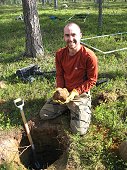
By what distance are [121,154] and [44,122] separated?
187 cm

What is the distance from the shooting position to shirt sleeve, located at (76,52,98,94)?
5.79 m

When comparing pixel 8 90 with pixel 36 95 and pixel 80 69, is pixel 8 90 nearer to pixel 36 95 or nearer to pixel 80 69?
pixel 36 95

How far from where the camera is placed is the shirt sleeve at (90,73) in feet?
19.0

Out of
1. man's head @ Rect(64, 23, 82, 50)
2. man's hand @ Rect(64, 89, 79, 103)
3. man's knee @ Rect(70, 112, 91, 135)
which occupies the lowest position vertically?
man's knee @ Rect(70, 112, 91, 135)

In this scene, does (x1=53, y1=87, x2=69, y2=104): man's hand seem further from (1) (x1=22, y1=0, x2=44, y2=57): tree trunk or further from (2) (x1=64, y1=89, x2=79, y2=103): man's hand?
(1) (x1=22, y1=0, x2=44, y2=57): tree trunk

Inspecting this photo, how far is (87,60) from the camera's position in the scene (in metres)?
5.84

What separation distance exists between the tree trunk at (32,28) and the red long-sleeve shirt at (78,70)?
12.8ft

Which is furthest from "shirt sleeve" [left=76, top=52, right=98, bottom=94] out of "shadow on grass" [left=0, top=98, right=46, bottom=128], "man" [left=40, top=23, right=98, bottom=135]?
"shadow on grass" [left=0, top=98, right=46, bottom=128]

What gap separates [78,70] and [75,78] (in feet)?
0.68

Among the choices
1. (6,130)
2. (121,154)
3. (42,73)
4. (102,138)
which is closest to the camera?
(121,154)

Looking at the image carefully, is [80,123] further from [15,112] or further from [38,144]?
[15,112]

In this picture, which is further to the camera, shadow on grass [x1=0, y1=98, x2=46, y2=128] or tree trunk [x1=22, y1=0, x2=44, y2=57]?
tree trunk [x1=22, y1=0, x2=44, y2=57]

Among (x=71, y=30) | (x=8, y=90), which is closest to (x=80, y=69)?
(x=71, y=30)

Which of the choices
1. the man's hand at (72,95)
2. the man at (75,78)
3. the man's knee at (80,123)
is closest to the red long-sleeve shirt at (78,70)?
the man at (75,78)
